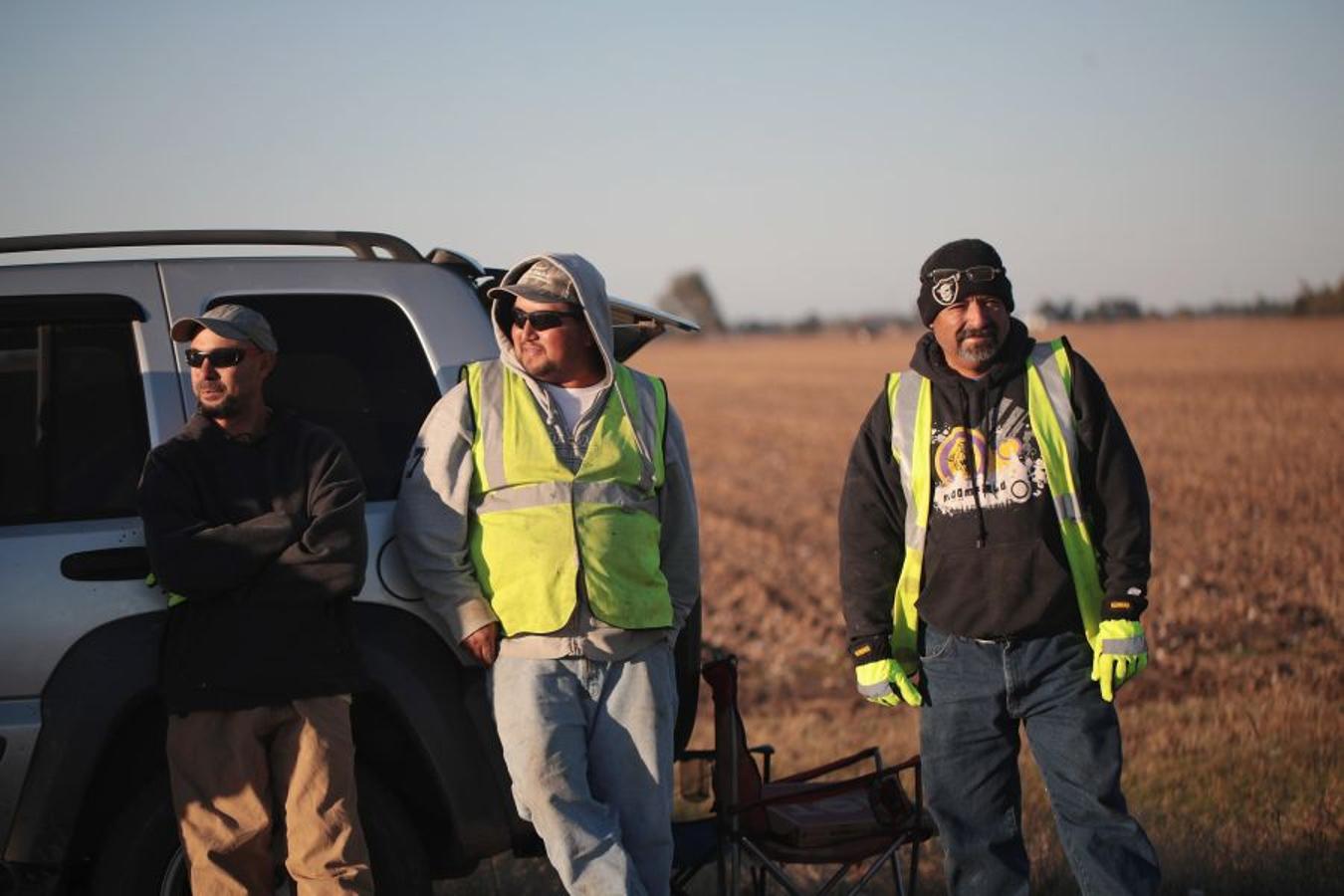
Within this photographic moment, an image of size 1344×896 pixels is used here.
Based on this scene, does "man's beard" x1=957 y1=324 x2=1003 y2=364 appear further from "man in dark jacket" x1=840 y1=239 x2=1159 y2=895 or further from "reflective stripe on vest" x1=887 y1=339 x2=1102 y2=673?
"reflective stripe on vest" x1=887 y1=339 x2=1102 y2=673

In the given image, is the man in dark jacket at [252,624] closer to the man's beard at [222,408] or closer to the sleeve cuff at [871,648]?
the man's beard at [222,408]

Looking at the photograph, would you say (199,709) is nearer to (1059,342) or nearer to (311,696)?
(311,696)

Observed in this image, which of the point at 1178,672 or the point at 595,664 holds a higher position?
the point at 595,664

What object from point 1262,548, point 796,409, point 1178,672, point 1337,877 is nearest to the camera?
point 1337,877

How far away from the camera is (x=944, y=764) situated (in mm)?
4277

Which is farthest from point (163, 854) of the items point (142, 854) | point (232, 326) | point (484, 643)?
point (232, 326)

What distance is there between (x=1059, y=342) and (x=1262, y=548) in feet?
34.2

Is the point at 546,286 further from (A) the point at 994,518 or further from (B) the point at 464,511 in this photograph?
(A) the point at 994,518

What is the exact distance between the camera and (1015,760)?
14.1 feet

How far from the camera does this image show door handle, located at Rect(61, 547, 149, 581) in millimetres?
3857

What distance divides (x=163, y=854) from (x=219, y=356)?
1.24m

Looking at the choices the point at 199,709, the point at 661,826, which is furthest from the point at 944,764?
the point at 199,709

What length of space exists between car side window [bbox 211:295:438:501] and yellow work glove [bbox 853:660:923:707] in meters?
1.39

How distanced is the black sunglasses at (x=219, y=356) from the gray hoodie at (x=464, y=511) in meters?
0.50
